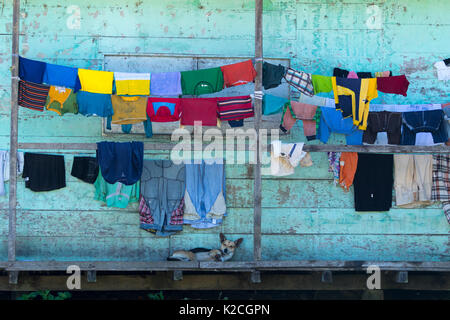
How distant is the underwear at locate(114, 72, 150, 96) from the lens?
787cm

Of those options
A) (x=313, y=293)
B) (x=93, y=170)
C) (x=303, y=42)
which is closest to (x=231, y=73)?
(x=303, y=42)

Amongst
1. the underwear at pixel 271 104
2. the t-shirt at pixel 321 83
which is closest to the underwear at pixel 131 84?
the underwear at pixel 271 104

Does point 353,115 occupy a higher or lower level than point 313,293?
higher

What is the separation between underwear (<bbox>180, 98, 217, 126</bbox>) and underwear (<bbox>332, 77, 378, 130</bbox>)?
182 cm

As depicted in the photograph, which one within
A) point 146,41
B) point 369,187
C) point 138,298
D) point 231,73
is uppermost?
point 146,41

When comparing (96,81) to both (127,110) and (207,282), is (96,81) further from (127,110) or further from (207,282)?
(207,282)

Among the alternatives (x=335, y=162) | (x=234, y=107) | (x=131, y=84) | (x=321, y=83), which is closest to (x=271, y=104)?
(x=234, y=107)

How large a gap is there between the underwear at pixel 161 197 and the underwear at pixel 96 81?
51.9 inches

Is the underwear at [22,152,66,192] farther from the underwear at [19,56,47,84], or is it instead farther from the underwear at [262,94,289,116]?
the underwear at [262,94,289,116]

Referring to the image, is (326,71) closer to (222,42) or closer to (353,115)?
(353,115)

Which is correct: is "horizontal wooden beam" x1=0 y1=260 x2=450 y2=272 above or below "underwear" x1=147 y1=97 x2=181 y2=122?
below

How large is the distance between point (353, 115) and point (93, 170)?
402cm

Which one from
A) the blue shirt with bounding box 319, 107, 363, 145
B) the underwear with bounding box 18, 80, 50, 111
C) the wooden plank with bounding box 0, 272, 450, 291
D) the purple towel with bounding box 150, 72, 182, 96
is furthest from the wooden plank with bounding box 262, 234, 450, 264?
the underwear with bounding box 18, 80, 50, 111

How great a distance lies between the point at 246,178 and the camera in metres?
8.62
